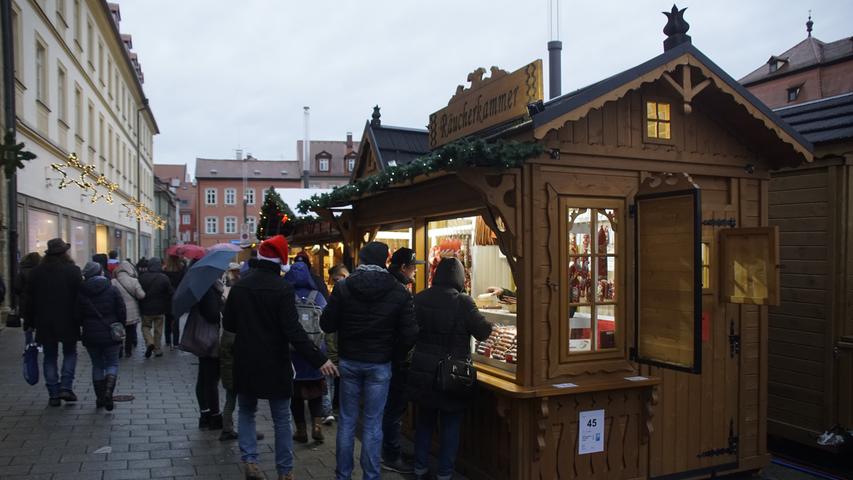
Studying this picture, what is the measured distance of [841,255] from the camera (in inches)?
274

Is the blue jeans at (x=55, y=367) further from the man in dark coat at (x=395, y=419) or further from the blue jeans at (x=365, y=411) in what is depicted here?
the blue jeans at (x=365, y=411)

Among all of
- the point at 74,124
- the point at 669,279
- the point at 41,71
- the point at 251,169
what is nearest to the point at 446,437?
the point at 669,279

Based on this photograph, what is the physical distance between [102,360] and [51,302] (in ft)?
2.79

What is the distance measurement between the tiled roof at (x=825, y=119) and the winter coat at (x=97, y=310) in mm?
7839

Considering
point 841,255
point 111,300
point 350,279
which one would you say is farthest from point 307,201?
point 841,255

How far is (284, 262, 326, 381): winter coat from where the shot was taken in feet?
20.7

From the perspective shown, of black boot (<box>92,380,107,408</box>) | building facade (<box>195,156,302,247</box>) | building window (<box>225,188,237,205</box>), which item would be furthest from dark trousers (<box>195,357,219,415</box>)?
building window (<box>225,188,237,205</box>)

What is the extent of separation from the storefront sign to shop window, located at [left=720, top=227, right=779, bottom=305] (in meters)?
2.25

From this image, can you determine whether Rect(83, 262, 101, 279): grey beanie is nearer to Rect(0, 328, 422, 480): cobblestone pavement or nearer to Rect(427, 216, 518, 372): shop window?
Rect(0, 328, 422, 480): cobblestone pavement

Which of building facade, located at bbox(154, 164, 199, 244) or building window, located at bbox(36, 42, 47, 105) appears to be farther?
building facade, located at bbox(154, 164, 199, 244)

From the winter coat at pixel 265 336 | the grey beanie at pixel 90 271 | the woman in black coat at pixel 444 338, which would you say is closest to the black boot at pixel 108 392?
the grey beanie at pixel 90 271

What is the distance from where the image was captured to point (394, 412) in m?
6.45

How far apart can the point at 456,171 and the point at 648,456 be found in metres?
3.02

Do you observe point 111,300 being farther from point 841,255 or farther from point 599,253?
point 841,255
